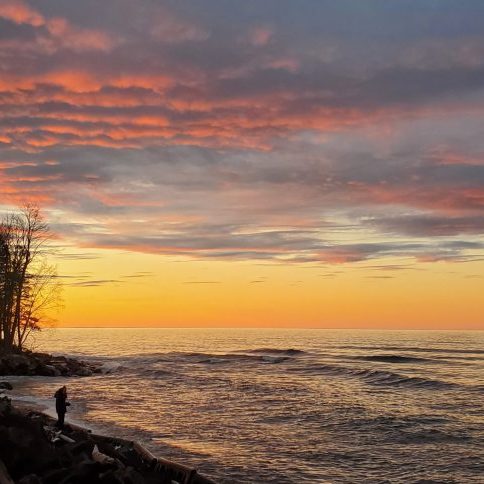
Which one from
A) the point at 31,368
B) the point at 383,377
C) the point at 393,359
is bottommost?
the point at 393,359

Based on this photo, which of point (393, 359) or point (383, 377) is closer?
point (383, 377)

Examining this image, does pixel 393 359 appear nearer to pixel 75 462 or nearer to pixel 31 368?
pixel 31 368

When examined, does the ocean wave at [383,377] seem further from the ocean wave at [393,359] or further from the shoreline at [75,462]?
the shoreline at [75,462]

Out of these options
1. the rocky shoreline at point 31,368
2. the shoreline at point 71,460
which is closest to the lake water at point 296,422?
the shoreline at point 71,460

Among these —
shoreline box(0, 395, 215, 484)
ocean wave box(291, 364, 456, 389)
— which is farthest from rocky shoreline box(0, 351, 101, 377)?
shoreline box(0, 395, 215, 484)

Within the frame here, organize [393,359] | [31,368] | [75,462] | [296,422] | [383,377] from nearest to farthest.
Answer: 1. [75,462]
2. [296,422]
3. [31,368]
4. [383,377]
5. [393,359]

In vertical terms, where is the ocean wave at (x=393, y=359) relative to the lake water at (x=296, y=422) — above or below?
below

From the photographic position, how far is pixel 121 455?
46.0ft

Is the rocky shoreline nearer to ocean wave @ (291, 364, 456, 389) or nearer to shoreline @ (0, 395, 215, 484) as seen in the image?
ocean wave @ (291, 364, 456, 389)

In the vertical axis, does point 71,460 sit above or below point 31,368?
above

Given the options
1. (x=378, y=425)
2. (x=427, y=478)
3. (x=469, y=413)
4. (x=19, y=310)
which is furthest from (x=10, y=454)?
(x=19, y=310)

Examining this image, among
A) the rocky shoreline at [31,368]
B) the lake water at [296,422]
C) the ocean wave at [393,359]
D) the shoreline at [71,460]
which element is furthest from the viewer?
the ocean wave at [393,359]

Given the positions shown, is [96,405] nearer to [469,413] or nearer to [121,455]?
[121,455]

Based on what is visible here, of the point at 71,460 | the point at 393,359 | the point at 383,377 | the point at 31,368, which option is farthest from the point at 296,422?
the point at 393,359
